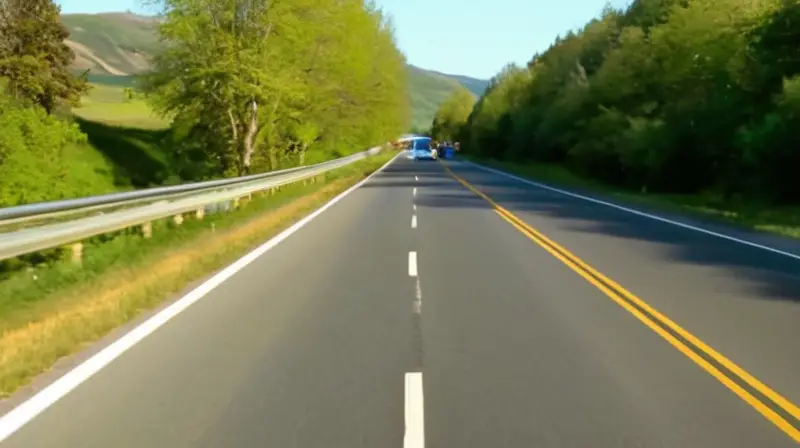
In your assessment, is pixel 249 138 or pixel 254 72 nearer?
pixel 254 72

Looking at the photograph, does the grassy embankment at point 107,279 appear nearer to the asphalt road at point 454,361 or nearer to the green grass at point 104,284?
the green grass at point 104,284

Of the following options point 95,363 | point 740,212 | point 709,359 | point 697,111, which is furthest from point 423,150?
point 95,363

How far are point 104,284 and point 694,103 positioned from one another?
3404 cm

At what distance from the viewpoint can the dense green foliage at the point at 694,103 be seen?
30.9 metres

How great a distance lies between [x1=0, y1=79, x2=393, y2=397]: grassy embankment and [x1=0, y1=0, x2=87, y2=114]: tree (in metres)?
35.1

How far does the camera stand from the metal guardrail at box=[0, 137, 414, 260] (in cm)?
1175

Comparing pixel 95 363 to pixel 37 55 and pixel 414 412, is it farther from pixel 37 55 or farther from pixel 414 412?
pixel 37 55

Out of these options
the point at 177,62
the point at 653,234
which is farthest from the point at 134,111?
the point at 653,234

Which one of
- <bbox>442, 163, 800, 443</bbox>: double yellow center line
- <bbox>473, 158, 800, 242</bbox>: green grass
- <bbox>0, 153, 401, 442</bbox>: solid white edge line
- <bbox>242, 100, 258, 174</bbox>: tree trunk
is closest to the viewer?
<bbox>0, 153, 401, 442</bbox>: solid white edge line

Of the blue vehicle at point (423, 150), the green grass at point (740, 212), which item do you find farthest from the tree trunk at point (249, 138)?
the blue vehicle at point (423, 150)

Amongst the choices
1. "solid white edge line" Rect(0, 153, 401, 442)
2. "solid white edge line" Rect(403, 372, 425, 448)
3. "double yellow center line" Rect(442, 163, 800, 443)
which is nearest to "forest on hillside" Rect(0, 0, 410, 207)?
"solid white edge line" Rect(0, 153, 401, 442)

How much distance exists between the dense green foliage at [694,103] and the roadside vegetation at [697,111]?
6 cm

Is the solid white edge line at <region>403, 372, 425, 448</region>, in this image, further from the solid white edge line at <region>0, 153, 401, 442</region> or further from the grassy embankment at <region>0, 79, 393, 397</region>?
the grassy embankment at <region>0, 79, 393, 397</region>

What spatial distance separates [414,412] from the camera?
6.23m
